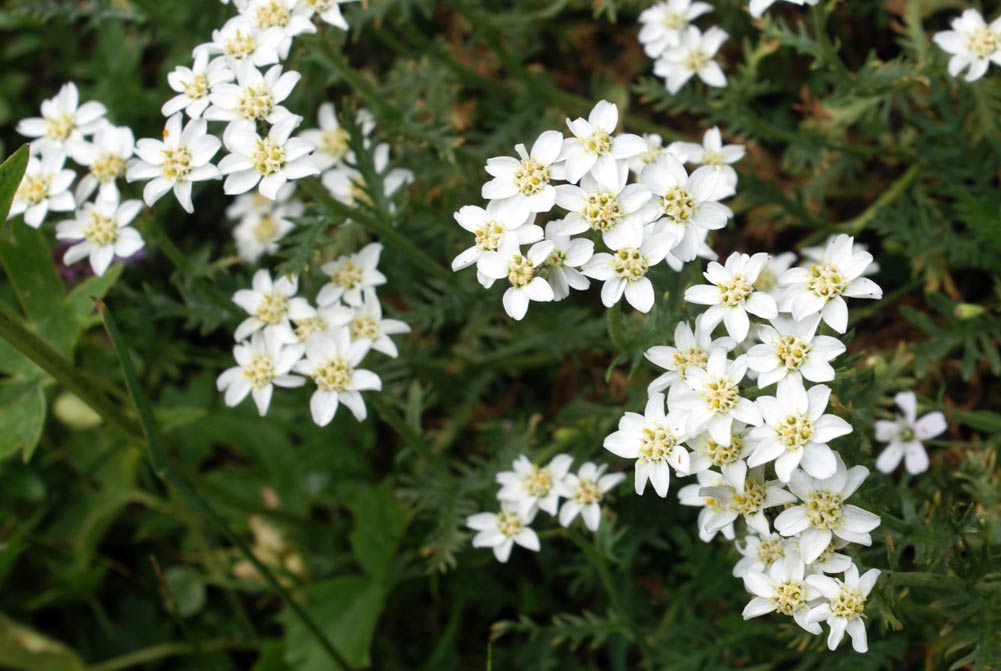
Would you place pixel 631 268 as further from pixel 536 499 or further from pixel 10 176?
pixel 10 176

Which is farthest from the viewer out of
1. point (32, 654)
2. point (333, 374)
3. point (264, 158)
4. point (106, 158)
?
point (32, 654)

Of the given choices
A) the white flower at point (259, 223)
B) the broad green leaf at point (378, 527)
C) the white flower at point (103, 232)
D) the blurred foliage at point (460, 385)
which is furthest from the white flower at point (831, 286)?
the white flower at point (259, 223)

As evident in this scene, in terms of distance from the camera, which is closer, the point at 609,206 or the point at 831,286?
the point at 831,286

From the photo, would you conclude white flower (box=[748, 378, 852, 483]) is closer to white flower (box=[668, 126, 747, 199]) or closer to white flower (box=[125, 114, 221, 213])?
white flower (box=[668, 126, 747, 199])

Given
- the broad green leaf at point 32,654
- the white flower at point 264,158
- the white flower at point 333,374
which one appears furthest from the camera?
the broad green leaf at point 32,654

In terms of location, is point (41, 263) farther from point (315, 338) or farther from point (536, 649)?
point (536, 649)

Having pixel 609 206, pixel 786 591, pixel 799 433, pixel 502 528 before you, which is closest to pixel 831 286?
pixel 799 433

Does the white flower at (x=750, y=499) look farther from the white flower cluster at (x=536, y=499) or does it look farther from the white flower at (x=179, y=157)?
the white flower at (x=179, y=157)
